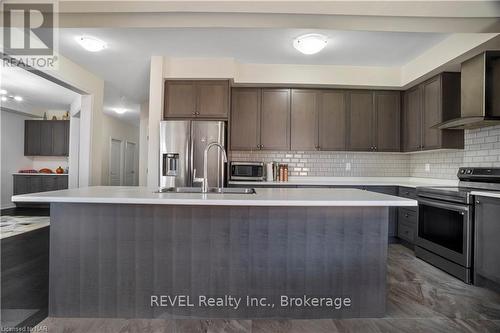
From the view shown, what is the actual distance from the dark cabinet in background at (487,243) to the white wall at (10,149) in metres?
8.75

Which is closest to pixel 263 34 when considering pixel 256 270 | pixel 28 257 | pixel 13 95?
pixel 256 270

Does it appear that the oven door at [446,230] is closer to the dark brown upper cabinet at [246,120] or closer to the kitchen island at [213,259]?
the kitchen island at [213,259]

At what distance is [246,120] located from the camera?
4.21 meters

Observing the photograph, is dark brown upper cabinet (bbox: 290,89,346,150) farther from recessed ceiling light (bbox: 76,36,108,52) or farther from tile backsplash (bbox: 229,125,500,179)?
recessed ceiling light (bbox: 76,36,108,52)

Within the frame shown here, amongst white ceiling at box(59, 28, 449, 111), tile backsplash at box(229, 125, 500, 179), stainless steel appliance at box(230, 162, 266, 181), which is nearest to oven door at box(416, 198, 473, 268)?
tile backsplash at box(229, 125, 500, 179)

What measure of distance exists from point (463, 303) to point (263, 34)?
10.4 feet

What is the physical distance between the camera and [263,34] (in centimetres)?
310

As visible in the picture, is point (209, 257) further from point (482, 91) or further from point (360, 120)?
point (360, 120)

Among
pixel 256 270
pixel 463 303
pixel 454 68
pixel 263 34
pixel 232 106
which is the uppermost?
pixel 263 34

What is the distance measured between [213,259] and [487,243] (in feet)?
8.04

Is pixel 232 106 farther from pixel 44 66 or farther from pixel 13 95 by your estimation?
pixel 13 95

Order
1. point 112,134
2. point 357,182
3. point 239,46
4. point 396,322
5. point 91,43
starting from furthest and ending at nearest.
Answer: point 112,134 < point 357,182 < point 239,46 < point 91,43 < point 396,322

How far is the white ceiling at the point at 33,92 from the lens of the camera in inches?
183

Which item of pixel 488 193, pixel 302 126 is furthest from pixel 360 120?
pixel 488 193
